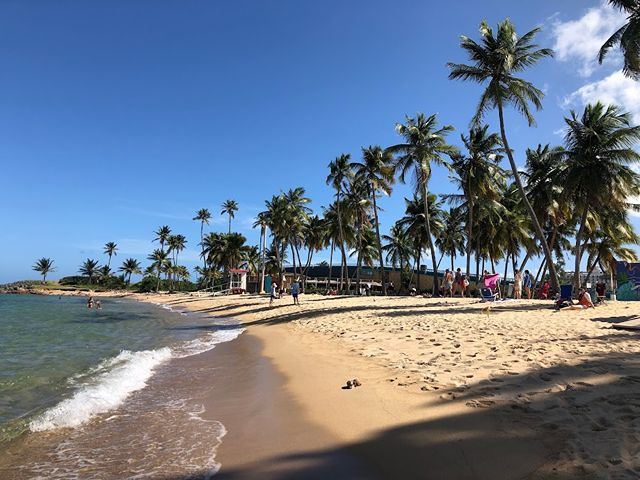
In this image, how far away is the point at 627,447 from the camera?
3537mm

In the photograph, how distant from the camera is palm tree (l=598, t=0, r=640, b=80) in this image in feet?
57.2

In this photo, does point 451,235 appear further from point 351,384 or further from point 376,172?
point 351,384

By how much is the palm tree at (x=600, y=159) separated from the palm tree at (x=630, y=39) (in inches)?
223

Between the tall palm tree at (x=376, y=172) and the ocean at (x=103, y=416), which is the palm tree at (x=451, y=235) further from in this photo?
the ocean at (x=103, y=416)

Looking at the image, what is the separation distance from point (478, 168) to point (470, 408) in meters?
29.6

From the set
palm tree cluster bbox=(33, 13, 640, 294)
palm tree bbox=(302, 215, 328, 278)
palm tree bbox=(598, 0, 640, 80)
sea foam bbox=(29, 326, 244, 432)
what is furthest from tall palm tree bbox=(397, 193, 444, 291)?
sea foam bbox=(29, 326, 244, 432)

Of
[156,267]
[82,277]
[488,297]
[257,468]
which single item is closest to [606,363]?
[257,468]

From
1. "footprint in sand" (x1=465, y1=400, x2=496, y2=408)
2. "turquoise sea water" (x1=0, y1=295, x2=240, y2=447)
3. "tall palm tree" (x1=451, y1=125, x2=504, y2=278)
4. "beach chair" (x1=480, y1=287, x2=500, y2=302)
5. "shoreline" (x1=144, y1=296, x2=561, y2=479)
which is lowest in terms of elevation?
"turquoise sea water" (x1=0, y1=295, x2=240, y2=447)

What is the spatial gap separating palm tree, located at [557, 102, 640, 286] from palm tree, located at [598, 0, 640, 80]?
5.67m

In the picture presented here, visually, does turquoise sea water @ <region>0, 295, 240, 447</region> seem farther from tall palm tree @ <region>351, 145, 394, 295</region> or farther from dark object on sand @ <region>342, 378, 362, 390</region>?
tall palm tree @ <region>351, 145, 394, 295</region>

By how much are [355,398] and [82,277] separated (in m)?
123

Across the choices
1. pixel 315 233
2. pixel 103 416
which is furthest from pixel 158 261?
pixel 103 416

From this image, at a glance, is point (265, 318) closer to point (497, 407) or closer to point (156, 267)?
point (497, 407)

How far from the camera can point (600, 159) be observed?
23.9 metres
